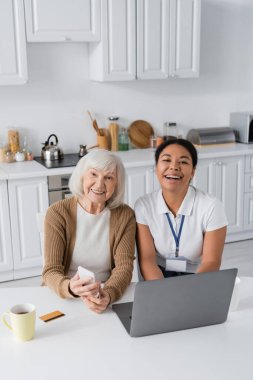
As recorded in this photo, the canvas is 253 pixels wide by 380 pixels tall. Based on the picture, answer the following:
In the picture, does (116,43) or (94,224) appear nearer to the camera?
(94,224)

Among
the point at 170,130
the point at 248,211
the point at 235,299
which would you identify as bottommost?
the point at 248,211

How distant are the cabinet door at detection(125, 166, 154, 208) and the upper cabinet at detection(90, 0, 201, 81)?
74 cm

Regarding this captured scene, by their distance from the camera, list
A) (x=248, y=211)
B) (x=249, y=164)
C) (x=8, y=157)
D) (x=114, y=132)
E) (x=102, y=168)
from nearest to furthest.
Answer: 1. (x=102, y=168)
2. (x=8, y=157)
3. (x=114, y=132)
4. (x=249, y=164)
5. (x=248, y=211)

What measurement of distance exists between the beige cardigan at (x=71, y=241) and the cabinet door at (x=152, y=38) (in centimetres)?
220

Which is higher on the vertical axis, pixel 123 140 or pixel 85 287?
pixel 123 140

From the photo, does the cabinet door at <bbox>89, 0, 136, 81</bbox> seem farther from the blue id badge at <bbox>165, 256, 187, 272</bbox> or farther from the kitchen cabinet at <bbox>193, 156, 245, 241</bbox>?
the blue id badge at <bbox>165, 256, 187, 272</bbox>

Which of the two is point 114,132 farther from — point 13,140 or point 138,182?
point 13,140

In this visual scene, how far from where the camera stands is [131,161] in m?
3.86

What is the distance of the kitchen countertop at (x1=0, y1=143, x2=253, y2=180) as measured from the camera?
3.51 metres

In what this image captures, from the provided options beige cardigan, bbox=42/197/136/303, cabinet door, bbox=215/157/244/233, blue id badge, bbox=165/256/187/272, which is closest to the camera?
beige cardigan, bbox=42/197/136/303

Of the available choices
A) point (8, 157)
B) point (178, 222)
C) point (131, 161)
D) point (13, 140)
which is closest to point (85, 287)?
point (178, 222)

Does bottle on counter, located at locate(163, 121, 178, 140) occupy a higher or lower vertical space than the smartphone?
higher

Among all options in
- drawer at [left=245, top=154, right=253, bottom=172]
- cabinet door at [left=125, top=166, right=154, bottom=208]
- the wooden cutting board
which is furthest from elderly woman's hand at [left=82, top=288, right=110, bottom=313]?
drawer at [left=245, top=154, right=253, bottom=172]

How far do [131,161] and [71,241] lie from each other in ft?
6.24
